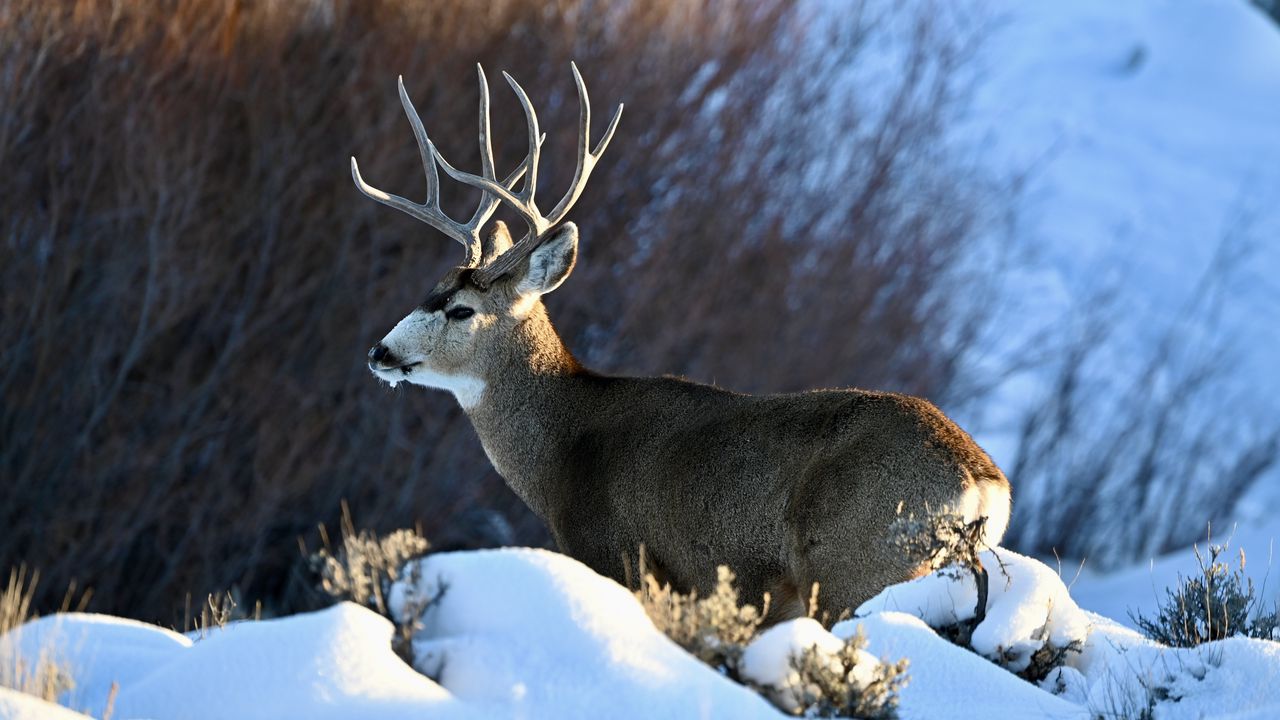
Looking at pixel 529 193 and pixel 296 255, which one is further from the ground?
pixel 529 193

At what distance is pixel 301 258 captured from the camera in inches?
671

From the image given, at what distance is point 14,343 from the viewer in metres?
15.0

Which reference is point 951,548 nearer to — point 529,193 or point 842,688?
point 842,688

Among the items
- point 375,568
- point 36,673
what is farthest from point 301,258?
point 36,673

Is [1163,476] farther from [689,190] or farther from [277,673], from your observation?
[277,673]

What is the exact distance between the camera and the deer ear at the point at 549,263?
26.1 ft

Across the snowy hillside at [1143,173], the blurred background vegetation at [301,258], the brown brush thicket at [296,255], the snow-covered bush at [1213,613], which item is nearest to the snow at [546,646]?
the snow-covered bush at [1213,613]

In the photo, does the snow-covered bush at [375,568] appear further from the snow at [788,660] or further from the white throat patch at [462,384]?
the white throat patch at [462,384]

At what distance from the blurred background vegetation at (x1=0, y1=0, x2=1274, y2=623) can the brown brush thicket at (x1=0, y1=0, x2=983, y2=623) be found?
0.12ft

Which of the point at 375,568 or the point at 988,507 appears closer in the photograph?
the point at 375,568

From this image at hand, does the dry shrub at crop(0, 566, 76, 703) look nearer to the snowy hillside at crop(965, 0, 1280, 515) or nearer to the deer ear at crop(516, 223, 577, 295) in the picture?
the deer ear at crop(516, 223, 577, 295)

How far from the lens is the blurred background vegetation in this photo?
15.3m

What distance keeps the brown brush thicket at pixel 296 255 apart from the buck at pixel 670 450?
296 inches

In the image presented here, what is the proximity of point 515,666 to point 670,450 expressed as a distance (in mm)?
2720
